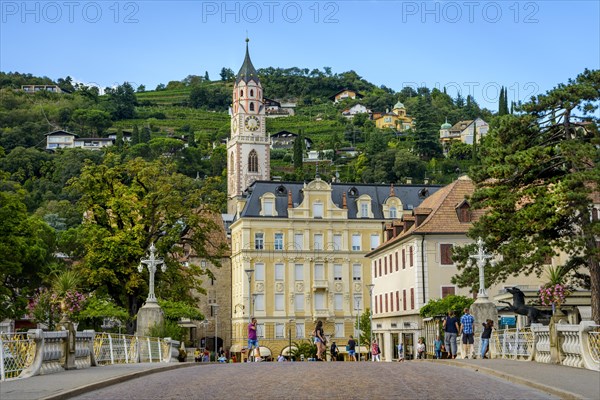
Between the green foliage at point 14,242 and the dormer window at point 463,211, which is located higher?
the dormer window at point 463,211

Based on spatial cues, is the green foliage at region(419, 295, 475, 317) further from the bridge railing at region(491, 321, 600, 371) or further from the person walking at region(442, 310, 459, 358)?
the bridge railing at region(491, 321, 600, 371)

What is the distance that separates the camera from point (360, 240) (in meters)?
98.9

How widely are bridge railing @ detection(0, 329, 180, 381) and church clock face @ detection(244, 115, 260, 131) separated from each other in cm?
12392

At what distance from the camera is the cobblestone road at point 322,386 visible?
1730 centimetres

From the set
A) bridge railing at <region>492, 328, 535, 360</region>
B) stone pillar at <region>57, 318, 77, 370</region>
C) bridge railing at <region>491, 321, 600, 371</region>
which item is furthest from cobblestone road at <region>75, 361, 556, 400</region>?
bridge railing at <region>492, 328, 535, 360</region>

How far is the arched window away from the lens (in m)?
152

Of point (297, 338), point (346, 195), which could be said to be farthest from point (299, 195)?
point (297, 338)

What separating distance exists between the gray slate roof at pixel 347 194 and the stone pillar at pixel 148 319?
54.9 metres

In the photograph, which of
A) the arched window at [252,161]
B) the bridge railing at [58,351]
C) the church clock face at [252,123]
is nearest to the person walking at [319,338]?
the bridge railing at [58,351]

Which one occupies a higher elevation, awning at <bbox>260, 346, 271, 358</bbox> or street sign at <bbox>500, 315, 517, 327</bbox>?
street sign at <bbox>500, 315, 517, 327</bbox>

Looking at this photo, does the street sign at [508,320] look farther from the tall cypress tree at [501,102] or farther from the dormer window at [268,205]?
the tall cypress tree at [501,102]

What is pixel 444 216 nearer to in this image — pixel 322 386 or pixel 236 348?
pixel 236 348

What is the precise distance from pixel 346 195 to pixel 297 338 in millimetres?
15862

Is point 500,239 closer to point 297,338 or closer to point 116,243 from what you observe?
point 116,243
